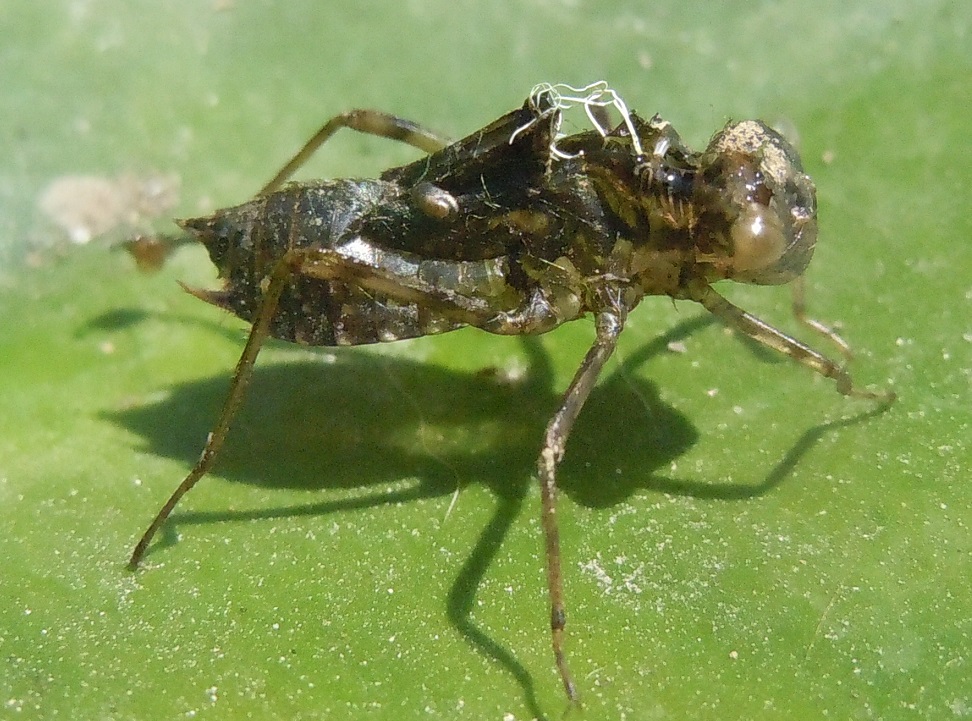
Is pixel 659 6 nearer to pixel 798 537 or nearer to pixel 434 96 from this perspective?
pixel 434 96

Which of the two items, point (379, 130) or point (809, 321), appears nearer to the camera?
point (809, 321)

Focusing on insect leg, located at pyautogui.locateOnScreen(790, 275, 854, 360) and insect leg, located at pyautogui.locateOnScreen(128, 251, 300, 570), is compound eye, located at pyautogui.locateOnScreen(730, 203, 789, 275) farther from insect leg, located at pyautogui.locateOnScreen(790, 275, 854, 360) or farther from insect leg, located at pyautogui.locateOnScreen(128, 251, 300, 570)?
insect leg, located at pyautogui.locateOnScreen(128, 251, 300, 570)

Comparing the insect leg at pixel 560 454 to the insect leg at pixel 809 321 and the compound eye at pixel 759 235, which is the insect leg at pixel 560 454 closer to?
the compound eye at pixel 759 235

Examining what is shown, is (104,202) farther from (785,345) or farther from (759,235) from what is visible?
(785,345)

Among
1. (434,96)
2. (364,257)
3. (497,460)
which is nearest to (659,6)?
(434,96)

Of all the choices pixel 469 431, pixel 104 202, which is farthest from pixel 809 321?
pixel 104 202

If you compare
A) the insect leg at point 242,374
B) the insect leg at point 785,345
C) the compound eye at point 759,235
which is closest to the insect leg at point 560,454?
the insect leg at point 785,345
